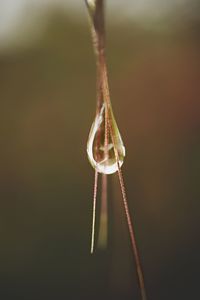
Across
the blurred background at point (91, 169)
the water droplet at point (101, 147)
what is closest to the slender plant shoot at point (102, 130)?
the water droplet at point (101, 147)

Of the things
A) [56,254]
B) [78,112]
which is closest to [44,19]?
[78,112]

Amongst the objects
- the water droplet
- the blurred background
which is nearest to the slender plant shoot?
the water droplet

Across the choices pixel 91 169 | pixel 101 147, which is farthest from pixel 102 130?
pixel 91 169

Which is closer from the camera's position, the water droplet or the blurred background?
the water droplet

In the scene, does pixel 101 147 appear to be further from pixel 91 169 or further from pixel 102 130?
pixel 91 169

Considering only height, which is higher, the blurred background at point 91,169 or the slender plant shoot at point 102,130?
the blurred background at point 91,169

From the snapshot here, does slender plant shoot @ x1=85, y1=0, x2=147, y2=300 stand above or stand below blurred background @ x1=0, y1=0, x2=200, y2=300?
below

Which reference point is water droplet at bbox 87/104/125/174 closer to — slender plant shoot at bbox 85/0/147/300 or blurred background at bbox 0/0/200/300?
slender plant shoot at bbox 85/0/147/300

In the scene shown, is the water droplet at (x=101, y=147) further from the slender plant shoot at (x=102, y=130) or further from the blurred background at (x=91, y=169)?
the blurred background at (x=91, y=169)

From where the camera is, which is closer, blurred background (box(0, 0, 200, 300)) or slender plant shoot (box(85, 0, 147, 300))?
slender plant shoot (box(85, 0, 147, 300))
